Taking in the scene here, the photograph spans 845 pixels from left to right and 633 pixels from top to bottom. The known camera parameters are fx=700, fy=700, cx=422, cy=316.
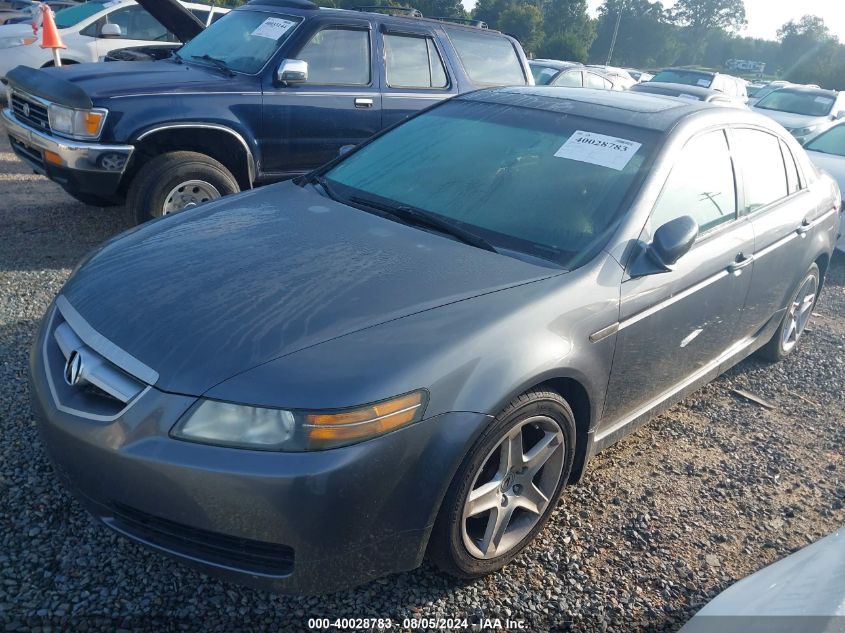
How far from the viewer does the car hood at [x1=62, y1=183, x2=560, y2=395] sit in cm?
212

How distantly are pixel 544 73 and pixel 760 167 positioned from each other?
10.0 m

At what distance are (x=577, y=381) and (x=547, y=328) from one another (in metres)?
0.28

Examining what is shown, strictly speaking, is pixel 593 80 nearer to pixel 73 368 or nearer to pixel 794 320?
pixel 794 320

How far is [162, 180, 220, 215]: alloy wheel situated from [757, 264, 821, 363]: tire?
3.99 metres

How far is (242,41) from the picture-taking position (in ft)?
19.4

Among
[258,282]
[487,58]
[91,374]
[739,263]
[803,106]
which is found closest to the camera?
[91,374]

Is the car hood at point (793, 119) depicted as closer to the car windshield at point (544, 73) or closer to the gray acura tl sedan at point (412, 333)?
the car windshield at point (544, 73)

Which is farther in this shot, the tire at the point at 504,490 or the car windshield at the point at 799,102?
the car windshield at the point at 799,102

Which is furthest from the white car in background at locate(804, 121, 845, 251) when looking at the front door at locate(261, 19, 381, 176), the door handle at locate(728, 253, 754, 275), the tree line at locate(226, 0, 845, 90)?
the tree line at locate(226, 0, 845, 90)

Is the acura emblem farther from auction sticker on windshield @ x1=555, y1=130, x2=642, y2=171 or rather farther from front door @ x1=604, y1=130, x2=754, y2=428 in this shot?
auction sticker on windshield @ x1=555, y1=130, x2=642, y2=171

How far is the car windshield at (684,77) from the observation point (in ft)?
51.3

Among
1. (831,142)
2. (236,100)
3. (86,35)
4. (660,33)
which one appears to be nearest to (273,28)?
(236,100)

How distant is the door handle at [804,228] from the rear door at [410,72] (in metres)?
3.35

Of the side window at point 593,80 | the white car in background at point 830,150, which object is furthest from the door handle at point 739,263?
the side window at point 593,80
